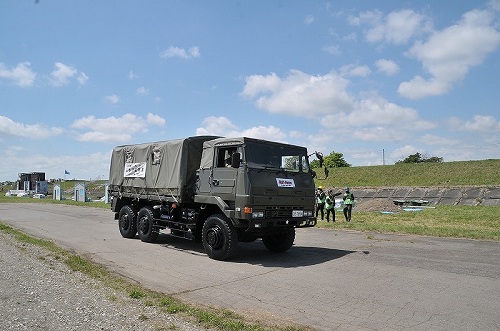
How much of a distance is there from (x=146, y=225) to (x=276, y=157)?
16.7 feet

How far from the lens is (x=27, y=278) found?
7016mm

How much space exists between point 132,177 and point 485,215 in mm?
16331

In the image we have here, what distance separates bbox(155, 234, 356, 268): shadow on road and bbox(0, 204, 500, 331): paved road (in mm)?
24

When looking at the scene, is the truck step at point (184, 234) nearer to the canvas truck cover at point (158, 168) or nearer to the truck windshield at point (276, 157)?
the canvas truck cover at point (158, 168)

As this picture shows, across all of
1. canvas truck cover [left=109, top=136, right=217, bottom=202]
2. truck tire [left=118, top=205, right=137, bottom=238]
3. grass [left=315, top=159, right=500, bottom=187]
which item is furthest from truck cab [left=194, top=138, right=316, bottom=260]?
grass [left=315, top=159, right=500, bottom=187]

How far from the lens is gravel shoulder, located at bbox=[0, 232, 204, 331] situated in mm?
4660

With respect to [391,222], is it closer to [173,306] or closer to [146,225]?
[146,225]

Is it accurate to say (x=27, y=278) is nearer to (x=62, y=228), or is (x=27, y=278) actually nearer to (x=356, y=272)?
(x=356, y=272)

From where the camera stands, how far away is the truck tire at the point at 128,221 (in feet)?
41.8

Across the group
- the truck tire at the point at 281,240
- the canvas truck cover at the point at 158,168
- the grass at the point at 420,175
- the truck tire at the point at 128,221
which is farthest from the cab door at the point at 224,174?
the grass at the point at 420,175

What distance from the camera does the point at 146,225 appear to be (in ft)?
39.4

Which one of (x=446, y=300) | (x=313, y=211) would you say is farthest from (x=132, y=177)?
(x=446, y=300)

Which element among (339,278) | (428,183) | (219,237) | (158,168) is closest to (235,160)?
(219,237)

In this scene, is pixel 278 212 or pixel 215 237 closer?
pixel 278 212
